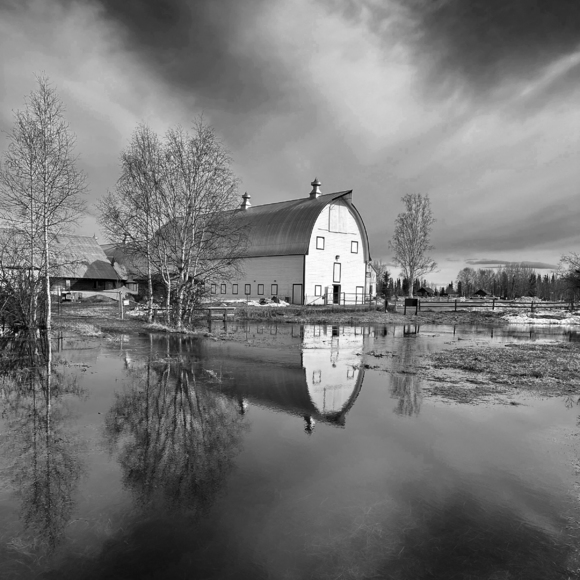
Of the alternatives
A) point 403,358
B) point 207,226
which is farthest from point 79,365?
point 207,226

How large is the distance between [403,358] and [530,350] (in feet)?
18.4

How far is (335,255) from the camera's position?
4125 centimetres

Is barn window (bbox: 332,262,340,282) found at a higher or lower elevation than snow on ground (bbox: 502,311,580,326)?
higher

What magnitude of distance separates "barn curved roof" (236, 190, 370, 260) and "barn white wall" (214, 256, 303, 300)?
716 millimetres

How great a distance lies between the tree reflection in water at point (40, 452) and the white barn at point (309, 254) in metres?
29.9

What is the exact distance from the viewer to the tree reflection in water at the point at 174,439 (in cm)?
484

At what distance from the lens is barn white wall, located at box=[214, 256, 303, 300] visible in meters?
39.8

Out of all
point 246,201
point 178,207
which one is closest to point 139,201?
point 178,207

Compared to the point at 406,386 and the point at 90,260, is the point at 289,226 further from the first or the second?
the point at 406,386

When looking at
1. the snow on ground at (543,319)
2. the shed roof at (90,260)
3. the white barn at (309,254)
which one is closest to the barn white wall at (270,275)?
the white barn at (309,254)

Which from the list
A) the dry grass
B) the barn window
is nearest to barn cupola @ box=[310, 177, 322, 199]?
the barn window

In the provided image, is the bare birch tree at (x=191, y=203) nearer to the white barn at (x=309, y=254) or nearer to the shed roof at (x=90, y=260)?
the white barn at (x=309, y=254)

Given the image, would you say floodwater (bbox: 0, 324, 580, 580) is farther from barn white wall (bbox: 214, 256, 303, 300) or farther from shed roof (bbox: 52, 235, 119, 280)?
shed roof (bbox: 52, 235, 119, 280)

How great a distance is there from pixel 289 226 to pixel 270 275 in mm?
5050
